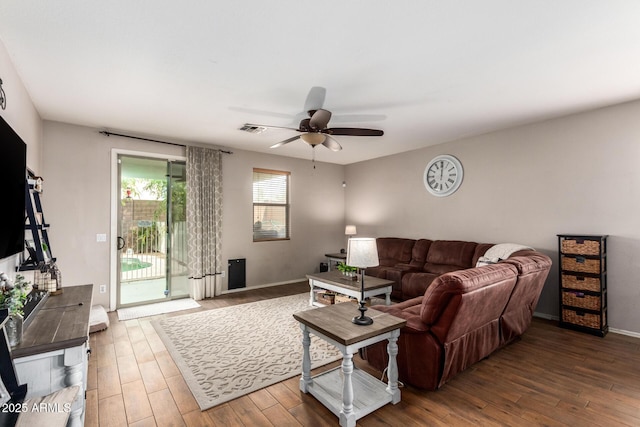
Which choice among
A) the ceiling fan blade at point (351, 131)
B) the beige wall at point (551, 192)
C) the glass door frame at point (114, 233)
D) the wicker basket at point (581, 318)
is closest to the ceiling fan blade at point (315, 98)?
the ceiling fan blade at point (351, 131)

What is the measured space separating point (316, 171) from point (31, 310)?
5.44 meters

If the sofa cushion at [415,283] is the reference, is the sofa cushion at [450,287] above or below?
above

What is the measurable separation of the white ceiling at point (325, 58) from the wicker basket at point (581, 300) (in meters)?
2.20

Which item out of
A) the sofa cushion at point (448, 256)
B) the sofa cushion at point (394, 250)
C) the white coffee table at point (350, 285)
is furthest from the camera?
the sofa cushion at point (394, 250)

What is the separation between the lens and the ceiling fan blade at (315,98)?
3111 mm

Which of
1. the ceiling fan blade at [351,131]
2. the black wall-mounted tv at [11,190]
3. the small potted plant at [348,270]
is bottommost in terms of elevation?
the small potted plant at [348,270]

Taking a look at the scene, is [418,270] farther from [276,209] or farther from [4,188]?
[4,188]

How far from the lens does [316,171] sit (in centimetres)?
695

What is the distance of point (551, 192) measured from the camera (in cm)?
413

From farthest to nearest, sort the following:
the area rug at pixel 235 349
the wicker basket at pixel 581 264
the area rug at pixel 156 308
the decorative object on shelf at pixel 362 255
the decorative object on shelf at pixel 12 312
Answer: the area rug at pixel 156 308 → the wicker basket at pixel 581 264 → the area rug at pixel 235 349 → the decorative object on shelf at pixel 362 255 → the decorative object on shelf at pixel 12 312

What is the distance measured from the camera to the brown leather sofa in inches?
90.8

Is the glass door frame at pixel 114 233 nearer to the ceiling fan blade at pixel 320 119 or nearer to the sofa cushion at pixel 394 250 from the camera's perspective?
the ceiling fan blade at pixel 320 119

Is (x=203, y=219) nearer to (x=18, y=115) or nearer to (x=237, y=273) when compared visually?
(x=237, y=273)

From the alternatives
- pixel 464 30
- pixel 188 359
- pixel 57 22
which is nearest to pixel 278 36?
pixel 464 30
